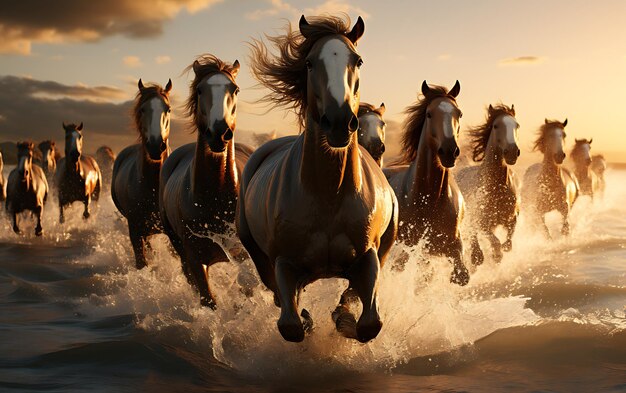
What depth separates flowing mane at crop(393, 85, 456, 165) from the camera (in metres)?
7.74

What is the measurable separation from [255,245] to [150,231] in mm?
3658

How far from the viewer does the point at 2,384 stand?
4.97 meters

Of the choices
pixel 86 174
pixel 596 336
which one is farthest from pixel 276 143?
pixel 86 174

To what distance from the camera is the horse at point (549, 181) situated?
1329cm

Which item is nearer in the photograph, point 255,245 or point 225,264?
point 255,245

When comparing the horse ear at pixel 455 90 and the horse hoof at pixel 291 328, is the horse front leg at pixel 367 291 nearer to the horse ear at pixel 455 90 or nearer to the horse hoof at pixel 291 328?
the horse hoof at pixel 291 328

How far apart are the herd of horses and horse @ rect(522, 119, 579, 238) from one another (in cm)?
177

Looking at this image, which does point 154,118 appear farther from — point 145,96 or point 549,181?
point 549,181

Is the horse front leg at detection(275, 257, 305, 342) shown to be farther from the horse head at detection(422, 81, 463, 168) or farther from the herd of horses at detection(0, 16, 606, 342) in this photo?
the horse head at detection(422, 81, 463, 168)

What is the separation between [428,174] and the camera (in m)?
7.58

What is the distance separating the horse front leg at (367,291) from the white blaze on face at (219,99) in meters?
2.05

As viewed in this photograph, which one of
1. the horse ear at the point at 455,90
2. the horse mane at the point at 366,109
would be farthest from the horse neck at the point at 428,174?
the horse mane at the point at 366,109

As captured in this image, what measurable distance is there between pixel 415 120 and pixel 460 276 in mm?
1765

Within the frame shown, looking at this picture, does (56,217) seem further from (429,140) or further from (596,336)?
(596,336)
